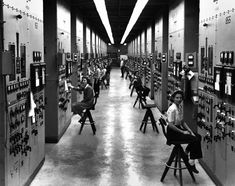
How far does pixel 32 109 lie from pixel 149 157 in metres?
2.92

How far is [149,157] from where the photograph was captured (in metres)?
7.69

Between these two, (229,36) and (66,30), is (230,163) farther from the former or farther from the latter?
(66,30)

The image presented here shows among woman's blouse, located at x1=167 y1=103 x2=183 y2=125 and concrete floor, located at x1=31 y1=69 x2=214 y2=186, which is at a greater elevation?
woman's blouse, located at x1=167 y1=103 x2=183 y2=125

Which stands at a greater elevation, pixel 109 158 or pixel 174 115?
pixel 174 115

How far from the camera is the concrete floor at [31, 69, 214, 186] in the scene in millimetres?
6242

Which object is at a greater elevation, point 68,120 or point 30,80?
point 30,80

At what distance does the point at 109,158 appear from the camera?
24.9 feet

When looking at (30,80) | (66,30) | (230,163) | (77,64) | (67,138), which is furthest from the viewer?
(77,64)

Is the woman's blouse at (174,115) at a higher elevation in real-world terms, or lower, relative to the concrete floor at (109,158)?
higher

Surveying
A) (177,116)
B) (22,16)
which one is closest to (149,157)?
(177,116)

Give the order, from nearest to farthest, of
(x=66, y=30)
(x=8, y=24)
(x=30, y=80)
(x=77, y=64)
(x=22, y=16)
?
(x=8, y=24)
(x=22, y=16)
(x=30, y=80)
(x=66, y=30)
(x=77, y=64)

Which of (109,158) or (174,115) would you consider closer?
(174,115)

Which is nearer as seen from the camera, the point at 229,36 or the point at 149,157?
the point at 229,36

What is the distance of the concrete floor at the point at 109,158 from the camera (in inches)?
246
